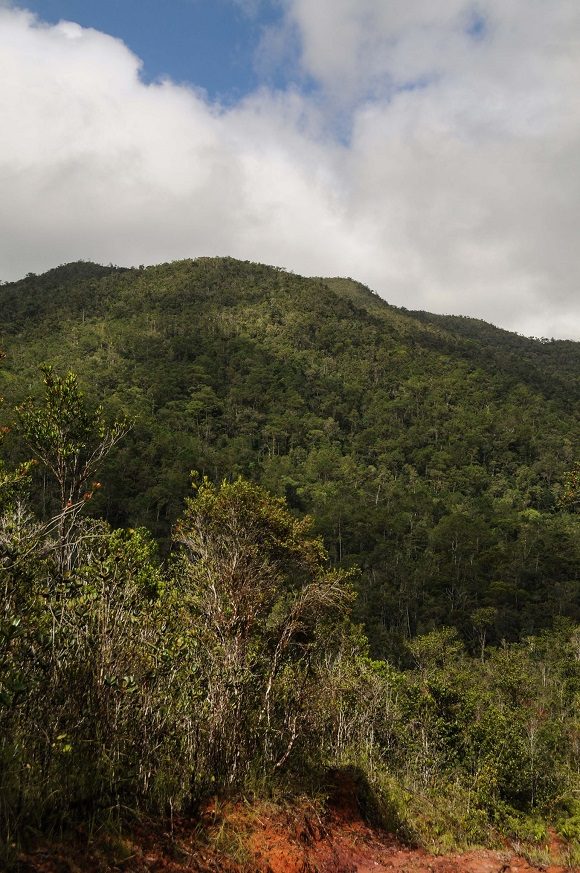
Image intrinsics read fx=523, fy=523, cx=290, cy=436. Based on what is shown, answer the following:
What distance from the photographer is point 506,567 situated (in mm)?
62281

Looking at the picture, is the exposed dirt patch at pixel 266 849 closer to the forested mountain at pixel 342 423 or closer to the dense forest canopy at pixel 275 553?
the dense forest canopy at pixel 275 553

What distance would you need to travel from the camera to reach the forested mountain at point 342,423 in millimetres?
62312

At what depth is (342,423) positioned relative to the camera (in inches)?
4419

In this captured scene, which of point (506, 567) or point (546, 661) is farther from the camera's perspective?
point (506, 567)

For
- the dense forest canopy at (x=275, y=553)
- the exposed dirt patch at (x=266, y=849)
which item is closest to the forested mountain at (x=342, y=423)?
the dense forest canopy at (x=275, y=553)

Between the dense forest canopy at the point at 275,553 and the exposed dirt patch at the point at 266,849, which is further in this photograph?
the dense forest canopy at the point at 275,553

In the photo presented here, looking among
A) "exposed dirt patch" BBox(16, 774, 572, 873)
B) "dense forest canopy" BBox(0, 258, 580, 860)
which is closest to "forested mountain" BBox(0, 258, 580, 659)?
"dense forest canopy" BBox(0, 258, 580, 860)

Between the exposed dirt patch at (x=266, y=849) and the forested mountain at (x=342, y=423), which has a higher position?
the forested mountain at (x=342, y=423)

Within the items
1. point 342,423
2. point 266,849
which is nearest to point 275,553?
point 266,849

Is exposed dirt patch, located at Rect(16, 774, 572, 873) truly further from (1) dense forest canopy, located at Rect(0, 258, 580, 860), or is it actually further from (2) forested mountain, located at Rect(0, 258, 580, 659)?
(2) forested mountain, located at Rect(0, 258, 580, 659)

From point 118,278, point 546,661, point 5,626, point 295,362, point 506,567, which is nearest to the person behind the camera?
point 5,626

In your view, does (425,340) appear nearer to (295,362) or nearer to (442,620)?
(295,362)

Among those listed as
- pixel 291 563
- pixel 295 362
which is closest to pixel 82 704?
pixel 291 563

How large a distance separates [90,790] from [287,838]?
90.6 inches
